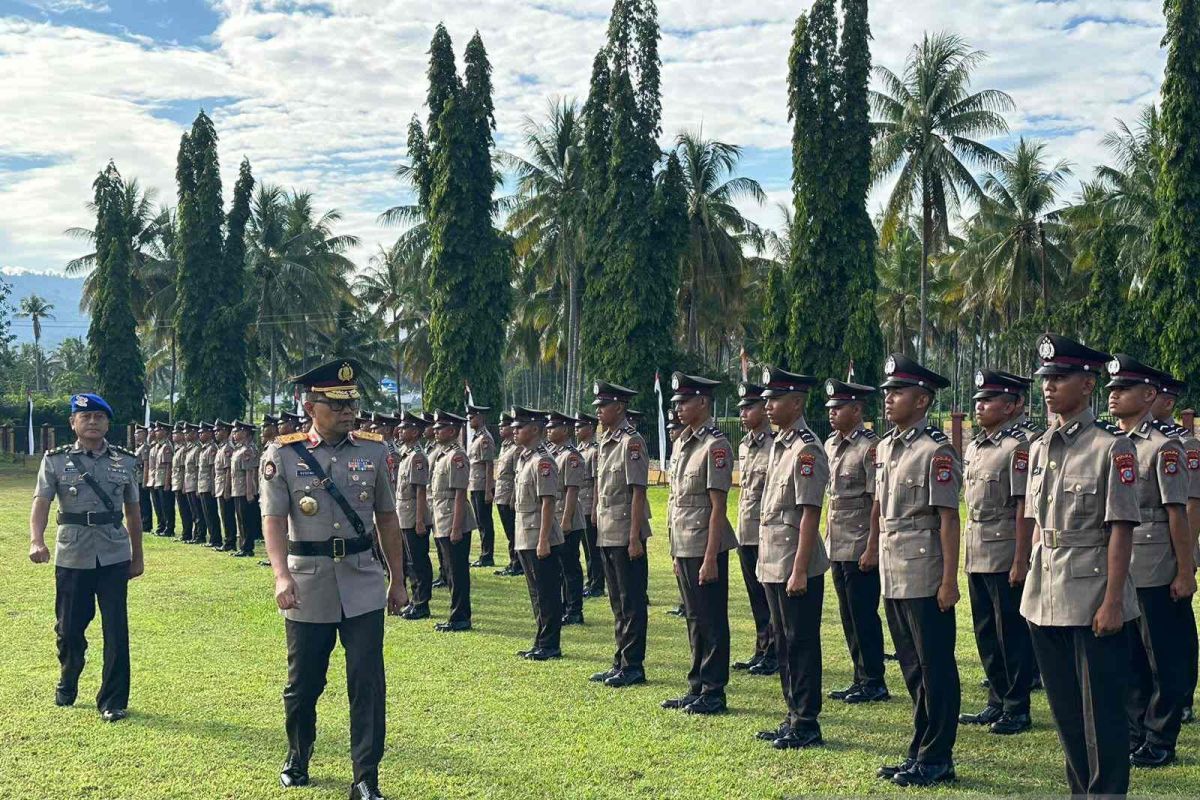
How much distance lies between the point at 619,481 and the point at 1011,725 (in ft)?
10.8

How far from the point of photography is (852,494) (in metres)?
7.43

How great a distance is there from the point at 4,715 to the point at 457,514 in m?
4.26

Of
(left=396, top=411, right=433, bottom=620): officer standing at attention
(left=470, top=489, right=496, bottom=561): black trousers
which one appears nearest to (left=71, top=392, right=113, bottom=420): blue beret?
(left=396, top=411, right=433, bottom=620): officer standing at attention

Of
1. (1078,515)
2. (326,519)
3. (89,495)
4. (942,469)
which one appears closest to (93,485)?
(89,495)

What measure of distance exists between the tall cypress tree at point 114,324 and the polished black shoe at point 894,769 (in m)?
43.5

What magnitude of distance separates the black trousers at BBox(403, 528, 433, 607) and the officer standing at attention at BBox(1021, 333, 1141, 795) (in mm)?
7219

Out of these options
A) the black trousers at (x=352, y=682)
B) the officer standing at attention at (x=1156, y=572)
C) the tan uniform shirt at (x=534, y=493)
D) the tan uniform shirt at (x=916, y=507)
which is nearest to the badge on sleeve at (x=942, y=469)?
the tan uniform shirt at (x=916, y=507)

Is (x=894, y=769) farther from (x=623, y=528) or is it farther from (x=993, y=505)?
(x=623, y=528)

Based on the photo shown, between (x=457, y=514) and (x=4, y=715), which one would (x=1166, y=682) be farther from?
(x=4, y=715)

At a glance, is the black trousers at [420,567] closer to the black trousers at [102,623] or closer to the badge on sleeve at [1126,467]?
the black trousers at [102,623]

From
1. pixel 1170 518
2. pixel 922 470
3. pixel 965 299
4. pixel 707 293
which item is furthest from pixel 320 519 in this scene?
pixel 965 299

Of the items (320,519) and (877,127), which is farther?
(877,127)

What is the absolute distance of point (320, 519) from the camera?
5.28 m

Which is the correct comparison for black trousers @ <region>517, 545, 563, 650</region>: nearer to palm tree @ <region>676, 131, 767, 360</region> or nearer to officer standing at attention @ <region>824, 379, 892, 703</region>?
officer standing at attention @ <region>824, 379, 892, 703</region>
